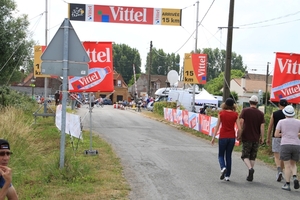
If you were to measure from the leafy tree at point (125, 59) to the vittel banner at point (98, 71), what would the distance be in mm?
86646

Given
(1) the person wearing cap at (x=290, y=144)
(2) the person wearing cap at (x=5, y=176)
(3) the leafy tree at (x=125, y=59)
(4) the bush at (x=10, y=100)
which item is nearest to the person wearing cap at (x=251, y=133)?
(1) the person wearing cap at (x=290, y=144)

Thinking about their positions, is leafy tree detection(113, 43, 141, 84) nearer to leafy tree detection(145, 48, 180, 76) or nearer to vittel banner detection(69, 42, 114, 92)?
leafy tree detection(145, 48, 180, 76)

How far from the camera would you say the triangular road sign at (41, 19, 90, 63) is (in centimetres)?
812

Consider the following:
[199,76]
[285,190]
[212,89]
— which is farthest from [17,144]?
[212,89]

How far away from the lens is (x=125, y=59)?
9925 centimetres

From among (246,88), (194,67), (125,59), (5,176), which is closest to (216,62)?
(125,59)

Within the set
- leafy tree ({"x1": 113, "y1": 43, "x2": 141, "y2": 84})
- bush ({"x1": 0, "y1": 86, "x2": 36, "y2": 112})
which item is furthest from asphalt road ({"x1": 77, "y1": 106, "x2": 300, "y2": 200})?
leafy tree ({"x1": 113, "y1": 43, "x2": 141, "y2": 84})

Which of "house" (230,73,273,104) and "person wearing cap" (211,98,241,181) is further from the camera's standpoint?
"house" (230,73,273,104)

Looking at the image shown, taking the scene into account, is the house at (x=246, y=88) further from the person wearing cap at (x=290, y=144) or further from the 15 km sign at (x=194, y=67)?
the person wearing cap at (x=290, y=144)

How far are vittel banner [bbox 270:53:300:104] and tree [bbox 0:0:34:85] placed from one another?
18.7 m

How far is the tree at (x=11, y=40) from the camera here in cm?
2689

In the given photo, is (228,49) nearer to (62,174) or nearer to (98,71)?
(98,71)

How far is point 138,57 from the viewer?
4053 inches

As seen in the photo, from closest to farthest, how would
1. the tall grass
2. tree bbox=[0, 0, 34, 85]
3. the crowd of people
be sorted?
1. the tall grass
2. the crowd of people
3. tree bbox=[0, 0, 34, 85]
